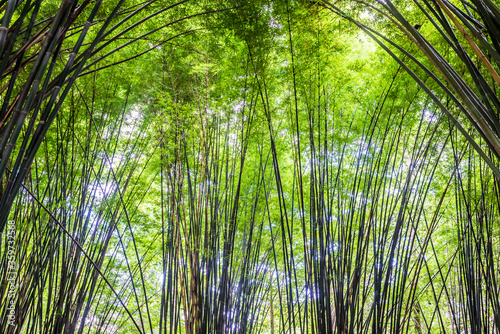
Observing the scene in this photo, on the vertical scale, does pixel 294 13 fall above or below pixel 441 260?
above

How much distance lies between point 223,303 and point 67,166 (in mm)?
2117

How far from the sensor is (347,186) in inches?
174

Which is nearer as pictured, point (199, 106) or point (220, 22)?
point (220, 22)

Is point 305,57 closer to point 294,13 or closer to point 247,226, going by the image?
point 294,13

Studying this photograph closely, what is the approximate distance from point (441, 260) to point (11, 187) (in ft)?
24.6

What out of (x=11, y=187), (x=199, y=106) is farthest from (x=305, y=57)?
(x=11, y=187)

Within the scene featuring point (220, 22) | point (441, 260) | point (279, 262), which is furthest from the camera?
point (441, 260)

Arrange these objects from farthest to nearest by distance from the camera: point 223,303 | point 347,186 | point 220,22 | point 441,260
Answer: point 441,260 < point 347,186 < point 223,303 < point 220,22

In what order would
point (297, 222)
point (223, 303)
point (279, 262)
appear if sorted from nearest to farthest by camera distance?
point (223, 303) → point (297, 222) → point (279, 262)

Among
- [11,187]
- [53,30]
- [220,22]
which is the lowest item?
[11,187]

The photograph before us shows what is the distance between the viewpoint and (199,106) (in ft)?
12.3

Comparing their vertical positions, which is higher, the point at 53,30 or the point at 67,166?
the point at 67,166

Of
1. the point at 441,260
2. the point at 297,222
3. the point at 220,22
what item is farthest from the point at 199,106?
the point at 441,260

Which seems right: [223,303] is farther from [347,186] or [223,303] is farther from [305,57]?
[305,57]
